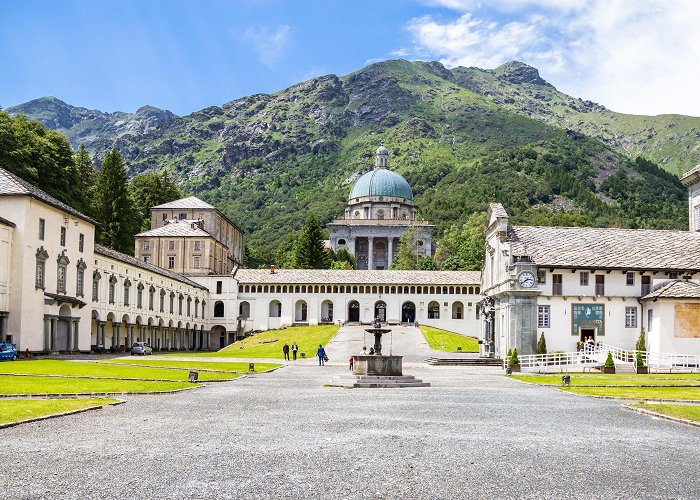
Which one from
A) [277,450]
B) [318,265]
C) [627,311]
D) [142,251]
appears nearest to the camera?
[277,450]

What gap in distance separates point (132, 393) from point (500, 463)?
1643 cm

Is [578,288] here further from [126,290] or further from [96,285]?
[126,290]

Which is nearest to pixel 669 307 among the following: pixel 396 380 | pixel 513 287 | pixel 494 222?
pixel 513 287

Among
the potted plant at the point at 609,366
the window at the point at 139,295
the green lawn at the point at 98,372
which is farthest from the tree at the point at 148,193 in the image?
the potted plant at the point at 609,366

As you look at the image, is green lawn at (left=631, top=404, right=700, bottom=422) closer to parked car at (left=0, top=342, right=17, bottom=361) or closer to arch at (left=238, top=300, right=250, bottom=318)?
parked car at (left=0, top=342, right=17, bottom=361)

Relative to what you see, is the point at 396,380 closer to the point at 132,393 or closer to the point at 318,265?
the point at 132,393

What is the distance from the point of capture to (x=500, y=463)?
1410 cm

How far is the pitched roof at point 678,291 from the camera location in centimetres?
5793

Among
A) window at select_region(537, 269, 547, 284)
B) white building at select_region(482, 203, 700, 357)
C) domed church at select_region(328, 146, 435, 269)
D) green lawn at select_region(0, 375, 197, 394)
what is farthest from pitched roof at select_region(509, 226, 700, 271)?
domed church at select_region(328, 146, 435, 269)

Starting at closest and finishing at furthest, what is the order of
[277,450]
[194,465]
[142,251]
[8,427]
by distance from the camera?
[194,465] < [277,450] < [8,427] < [142,251]

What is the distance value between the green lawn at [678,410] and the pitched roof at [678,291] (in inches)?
1355

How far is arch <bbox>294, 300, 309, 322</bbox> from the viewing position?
106719 millimetres

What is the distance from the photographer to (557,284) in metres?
62.1

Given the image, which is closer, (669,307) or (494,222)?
(669,307)
